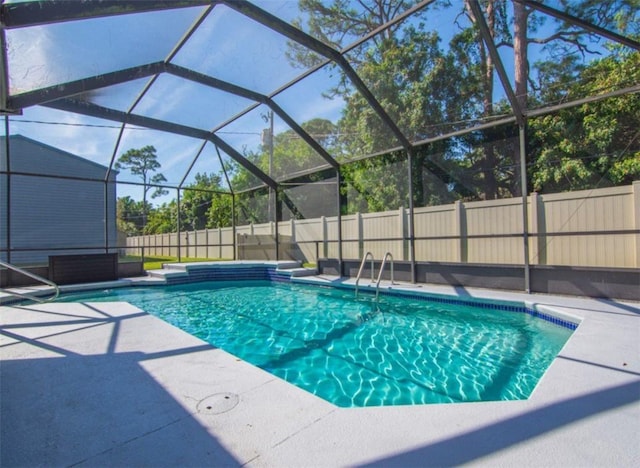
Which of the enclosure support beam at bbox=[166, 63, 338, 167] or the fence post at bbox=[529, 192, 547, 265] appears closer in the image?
the fence post at bbox=[529, 192, 547, 265]

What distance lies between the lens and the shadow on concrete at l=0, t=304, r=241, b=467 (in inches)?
57.1

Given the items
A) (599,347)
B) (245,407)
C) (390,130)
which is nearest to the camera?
(245,407)

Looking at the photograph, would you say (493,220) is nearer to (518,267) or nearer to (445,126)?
(518,267)

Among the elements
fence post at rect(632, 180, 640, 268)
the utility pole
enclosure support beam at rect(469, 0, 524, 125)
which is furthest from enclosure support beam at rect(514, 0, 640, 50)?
the utility pole

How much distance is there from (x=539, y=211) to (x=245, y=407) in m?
5.80

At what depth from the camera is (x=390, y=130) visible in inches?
278

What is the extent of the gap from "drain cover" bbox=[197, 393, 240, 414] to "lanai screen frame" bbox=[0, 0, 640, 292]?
3539 mm

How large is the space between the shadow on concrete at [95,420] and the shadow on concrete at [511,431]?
805 mm

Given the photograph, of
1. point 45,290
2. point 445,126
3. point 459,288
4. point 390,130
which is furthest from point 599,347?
point 45,290

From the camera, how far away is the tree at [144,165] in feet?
28.4

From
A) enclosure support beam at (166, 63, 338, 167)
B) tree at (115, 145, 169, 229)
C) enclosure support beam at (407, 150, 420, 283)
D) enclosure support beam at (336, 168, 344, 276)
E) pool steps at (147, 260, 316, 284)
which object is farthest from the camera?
tree at (115, 145, 169, 229)

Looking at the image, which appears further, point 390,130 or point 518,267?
point 390,130

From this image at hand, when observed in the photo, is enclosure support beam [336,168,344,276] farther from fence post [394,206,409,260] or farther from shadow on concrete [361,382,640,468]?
shadow on concrete [361,382,640,468]

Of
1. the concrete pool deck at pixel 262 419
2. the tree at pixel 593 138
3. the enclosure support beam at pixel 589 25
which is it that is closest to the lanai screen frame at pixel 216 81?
the enclosure support beam at pixel 589 25
